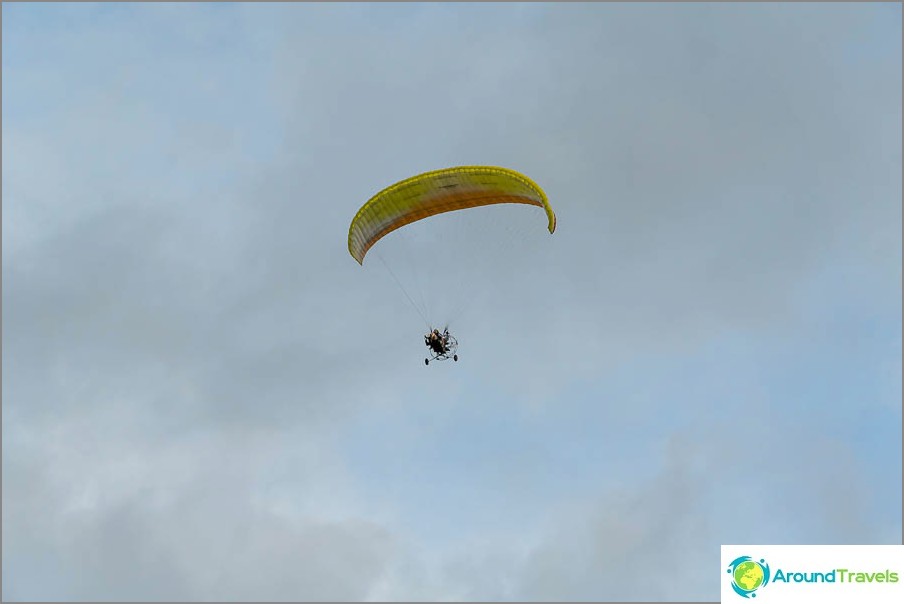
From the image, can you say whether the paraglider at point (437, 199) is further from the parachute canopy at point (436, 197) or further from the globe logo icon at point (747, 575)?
the globe logo icon at point (747, 575)

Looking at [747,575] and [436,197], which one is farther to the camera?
[436,197]

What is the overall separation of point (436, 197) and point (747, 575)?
32.0 metres

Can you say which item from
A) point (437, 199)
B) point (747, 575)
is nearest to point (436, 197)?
point (437, 199)

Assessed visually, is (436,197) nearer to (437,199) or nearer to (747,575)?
(437,199)

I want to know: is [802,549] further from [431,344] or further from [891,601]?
[431,344]

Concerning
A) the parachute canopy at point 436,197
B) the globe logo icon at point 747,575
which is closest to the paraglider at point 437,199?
the parachute canopy at point 436,197

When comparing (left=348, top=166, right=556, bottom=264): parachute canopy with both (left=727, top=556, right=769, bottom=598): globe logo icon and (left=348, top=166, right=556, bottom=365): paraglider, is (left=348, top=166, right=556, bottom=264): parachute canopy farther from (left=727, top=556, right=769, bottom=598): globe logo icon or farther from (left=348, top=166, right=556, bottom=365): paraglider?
(left=727, top=556, right=769, bottom=598): globe logo icon

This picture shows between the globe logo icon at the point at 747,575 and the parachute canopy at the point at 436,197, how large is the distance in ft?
77.5

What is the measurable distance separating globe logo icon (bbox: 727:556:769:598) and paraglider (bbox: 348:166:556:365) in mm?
23624

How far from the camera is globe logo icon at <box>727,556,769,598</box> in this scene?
A: 7794 centimetres

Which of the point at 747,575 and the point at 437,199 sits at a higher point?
the point at 437,199

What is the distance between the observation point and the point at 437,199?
9438 cm

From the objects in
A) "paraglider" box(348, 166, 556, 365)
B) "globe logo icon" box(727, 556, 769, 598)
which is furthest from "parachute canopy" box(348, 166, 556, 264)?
"globe logo icon" box(727, 556, 769, 598)

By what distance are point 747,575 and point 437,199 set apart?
105 ft
